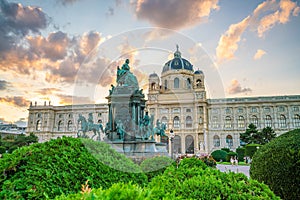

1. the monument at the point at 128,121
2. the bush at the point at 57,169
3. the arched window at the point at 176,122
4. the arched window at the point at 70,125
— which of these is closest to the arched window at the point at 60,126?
the arched window at the point at 70,125

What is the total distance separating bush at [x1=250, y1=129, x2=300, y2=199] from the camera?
179 inches

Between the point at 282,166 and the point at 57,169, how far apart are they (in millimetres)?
4284

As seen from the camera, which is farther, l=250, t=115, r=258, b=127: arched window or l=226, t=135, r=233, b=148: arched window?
l=250, t=115, r=258, b=127: arched window

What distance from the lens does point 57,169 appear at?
309 cm

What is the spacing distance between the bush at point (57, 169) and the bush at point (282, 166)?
118 inches

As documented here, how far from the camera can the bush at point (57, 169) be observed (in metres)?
2.74

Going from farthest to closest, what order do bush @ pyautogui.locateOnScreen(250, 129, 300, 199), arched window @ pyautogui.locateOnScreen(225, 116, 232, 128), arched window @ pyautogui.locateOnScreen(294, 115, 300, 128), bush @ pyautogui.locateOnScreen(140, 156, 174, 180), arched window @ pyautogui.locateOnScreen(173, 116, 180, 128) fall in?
arched window @ pyautogui.locateOnScreen(225, 116, 232, 128) → arched window @ pyautogui.locateOnScreen(173, 116, 180, 128) → arched window @ pyautogui.locateOnScreen(294, 115, 300, 128) → bush @ pyautogui.locateOnScreen(140, 156, 174, 180) → bush @ pyautogui.locateOnScreen(250, 129, 300, 199)

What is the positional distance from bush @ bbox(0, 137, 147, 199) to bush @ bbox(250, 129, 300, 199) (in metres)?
3.01

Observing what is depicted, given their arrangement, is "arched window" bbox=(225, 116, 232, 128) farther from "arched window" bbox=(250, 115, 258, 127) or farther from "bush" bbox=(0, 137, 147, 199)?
"bush" bbox=(0, 137, 147, 199)

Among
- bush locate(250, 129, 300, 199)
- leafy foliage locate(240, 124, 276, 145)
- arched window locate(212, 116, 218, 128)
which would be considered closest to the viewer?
bush locate(250, 129, 300, 199)

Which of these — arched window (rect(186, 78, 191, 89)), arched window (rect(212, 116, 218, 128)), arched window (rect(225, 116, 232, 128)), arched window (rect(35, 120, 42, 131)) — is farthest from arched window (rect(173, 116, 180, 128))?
arched window (rect(35, 120, 42, 131))

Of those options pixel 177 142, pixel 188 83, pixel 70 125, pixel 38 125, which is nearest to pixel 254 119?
pixel 188 83

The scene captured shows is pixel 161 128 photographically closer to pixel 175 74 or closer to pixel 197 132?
pixel 197 132

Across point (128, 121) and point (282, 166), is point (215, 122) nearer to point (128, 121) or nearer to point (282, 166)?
point (128, 121)
